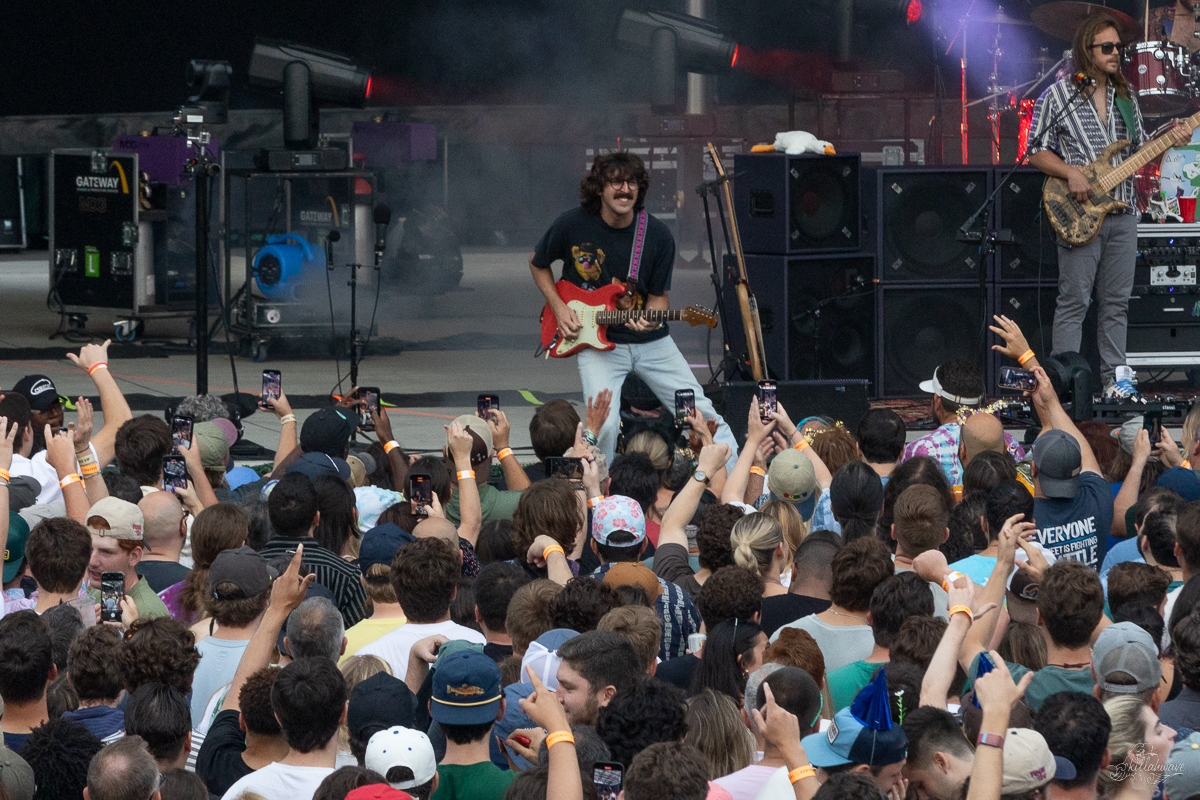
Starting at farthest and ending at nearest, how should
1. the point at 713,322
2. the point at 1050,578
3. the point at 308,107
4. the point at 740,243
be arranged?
the point at 308,107 < the point at 740,243 < the point at 713,322 < the point at 1050,578

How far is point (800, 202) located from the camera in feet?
31.5

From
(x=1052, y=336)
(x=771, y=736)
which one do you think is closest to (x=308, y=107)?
(x=1052, y=336)

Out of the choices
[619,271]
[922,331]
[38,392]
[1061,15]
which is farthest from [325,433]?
[1061,15]

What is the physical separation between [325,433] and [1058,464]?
9.43ft

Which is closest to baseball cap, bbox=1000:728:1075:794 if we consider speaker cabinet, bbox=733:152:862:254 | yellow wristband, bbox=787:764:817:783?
yellow wristband, bbox=787:764:817:783

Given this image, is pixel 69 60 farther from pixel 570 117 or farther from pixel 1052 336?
pixel 1052 336

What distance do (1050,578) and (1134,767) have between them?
789mm

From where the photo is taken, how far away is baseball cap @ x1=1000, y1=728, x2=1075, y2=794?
9.65ft

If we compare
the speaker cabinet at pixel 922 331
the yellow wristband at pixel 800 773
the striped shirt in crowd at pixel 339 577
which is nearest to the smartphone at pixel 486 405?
the striped shirt in crowd at pixel 339 577

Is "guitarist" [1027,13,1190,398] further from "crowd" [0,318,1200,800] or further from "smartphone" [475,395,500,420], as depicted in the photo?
Answer: "smartphone" [475,395,500,420]

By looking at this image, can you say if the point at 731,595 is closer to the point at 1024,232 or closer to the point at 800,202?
the point at 800,202

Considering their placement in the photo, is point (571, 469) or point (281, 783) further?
point (571, 469)

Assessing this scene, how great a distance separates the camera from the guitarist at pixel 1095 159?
8.68 m

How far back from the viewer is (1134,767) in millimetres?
3154
